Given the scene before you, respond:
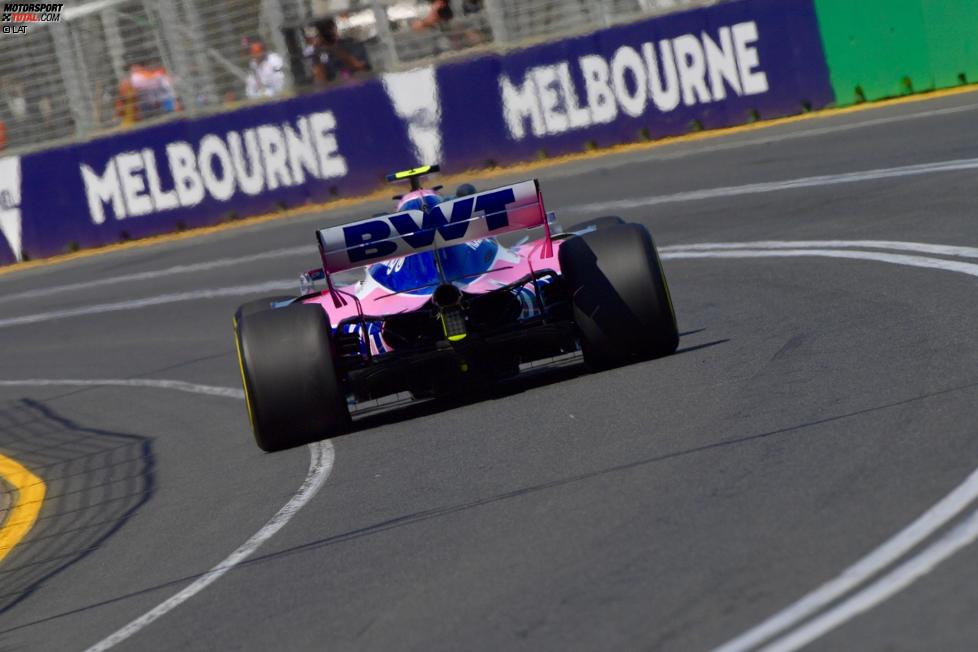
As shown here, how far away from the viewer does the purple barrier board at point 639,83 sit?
22.8m

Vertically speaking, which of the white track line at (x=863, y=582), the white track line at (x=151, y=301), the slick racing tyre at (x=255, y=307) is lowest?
the white track line at (x=863, y=582)

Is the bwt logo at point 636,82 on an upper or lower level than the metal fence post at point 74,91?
lower

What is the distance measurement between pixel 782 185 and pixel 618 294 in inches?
315

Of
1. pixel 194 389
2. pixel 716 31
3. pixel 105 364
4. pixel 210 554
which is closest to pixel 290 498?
pixel 210 554

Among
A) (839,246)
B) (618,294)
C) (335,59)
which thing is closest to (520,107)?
(335,59)

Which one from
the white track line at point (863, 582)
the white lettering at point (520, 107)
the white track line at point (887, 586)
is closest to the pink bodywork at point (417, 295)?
the white track line at point (863, 582)

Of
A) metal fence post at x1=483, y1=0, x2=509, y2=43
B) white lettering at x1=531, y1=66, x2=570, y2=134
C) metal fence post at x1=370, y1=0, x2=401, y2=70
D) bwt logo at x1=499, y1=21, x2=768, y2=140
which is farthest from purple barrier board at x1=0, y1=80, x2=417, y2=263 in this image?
white lettering at x1=531, y1=66, x2=570, y2=134

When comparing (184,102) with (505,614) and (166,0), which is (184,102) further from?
(505,614)

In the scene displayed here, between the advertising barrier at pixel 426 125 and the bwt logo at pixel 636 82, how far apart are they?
0.07 feet

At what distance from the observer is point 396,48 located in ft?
85.4

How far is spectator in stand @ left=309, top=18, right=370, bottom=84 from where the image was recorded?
1048 inches

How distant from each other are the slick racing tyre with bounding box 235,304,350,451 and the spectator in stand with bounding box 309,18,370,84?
1671cm

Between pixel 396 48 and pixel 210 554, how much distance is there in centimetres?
1873

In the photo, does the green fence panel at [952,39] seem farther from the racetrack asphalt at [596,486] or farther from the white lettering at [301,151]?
the white lettering at [301,151]
